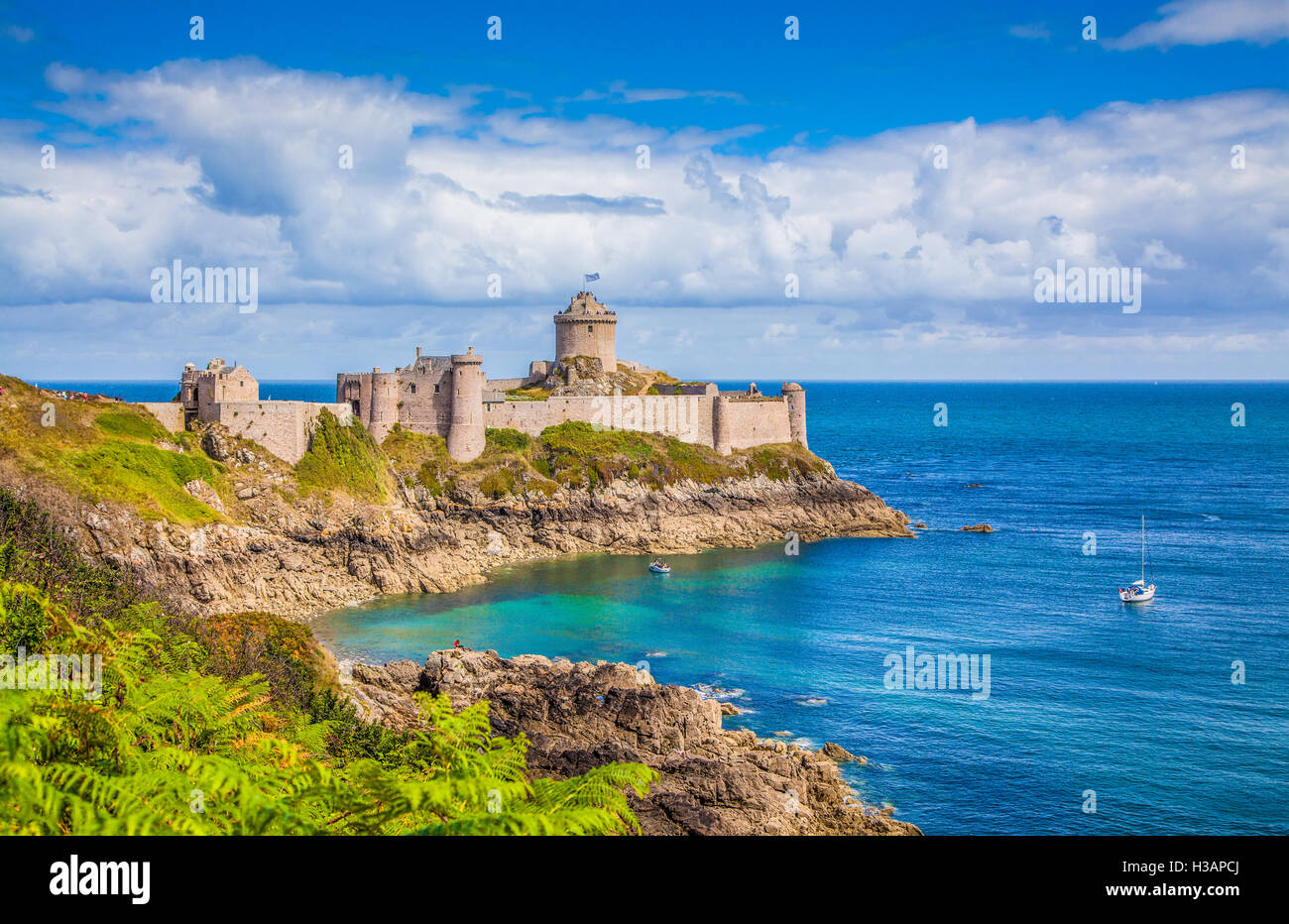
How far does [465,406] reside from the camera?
2948 inches

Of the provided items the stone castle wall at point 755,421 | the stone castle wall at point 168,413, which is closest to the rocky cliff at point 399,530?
the stone castle wall at point 168,413

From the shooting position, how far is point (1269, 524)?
8362cm

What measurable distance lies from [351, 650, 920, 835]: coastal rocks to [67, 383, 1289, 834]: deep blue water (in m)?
2.82

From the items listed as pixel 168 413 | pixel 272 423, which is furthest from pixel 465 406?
pixel 168 413

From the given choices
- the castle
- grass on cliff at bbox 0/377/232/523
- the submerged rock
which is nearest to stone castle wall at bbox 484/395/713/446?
the castle

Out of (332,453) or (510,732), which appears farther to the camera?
(332,453)

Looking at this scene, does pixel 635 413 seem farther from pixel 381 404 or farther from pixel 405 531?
pixel 405 531

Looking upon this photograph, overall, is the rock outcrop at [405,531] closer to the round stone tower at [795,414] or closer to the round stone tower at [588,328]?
the round stone tower at [795,414]

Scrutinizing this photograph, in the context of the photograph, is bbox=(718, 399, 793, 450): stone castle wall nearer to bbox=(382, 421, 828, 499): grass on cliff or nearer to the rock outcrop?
bbox=(382, 421, 828, 499): grass on cliff

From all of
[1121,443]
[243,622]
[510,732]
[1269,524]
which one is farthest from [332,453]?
[1121,443]

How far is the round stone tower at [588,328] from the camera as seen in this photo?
9019 cm

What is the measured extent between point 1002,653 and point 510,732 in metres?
27.2
